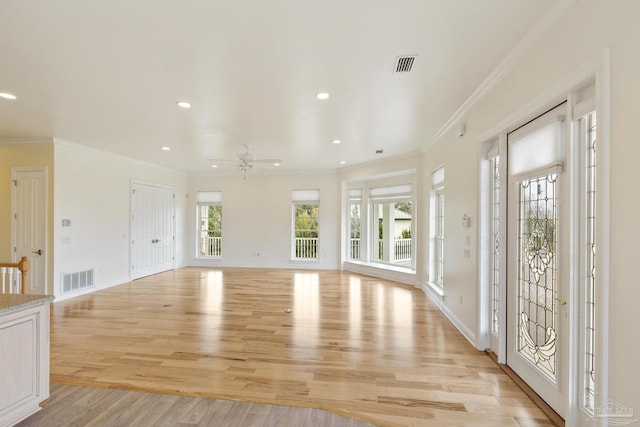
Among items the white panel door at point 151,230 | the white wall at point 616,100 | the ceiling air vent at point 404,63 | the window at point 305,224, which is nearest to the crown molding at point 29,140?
the white panel door at point 151,230

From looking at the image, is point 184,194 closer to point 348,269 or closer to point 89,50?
point 348,269

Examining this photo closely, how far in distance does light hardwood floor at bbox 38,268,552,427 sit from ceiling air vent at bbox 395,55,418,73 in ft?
9.42

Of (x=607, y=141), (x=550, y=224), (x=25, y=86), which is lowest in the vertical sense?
(x=550, y=224)

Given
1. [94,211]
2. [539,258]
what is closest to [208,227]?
[94,211]

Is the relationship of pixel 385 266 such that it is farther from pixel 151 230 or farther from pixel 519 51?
pixel 151 230

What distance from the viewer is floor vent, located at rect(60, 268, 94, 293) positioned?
213 inches

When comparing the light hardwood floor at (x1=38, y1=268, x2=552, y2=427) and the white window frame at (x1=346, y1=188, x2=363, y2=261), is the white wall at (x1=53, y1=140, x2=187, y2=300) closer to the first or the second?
the light hardwood floor at (x1=38, y1=268, x2=552, y2=427)

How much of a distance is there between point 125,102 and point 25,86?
2.89 ft

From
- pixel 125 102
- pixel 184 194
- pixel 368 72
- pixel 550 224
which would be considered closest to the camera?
pixel 550 224

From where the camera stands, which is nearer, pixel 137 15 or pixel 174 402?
pixel 137 15

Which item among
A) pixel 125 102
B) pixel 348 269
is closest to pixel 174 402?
pixel 125 102

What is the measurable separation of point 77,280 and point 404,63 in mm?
6696

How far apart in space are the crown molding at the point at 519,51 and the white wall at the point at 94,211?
6.65 m

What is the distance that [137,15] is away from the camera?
203cm
